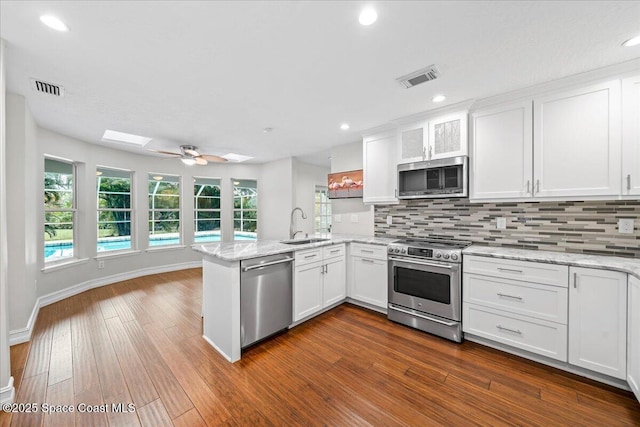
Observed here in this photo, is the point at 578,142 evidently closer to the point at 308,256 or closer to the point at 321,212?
the point at 308,256

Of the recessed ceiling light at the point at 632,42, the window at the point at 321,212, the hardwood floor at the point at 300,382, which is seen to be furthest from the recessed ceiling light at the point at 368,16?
the window at the point at 321,212

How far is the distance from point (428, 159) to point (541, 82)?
1174mm

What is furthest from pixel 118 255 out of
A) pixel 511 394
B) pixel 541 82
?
pixel 541 82

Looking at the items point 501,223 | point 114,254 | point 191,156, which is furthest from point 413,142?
point 114,254

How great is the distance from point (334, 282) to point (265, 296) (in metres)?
1.13

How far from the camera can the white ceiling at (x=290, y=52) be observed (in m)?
1.48

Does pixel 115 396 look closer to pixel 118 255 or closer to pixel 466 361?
pixel 466 361

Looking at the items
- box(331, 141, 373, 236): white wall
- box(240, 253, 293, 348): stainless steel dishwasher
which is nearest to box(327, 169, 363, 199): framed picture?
box(331, 141, 373, 236): white wall

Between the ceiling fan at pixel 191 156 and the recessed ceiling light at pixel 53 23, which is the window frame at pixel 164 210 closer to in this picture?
the ceiling fan at pixel 191 156

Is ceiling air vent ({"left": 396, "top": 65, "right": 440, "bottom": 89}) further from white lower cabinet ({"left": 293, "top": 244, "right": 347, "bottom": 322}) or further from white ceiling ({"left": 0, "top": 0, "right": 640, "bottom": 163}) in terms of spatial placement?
white lower cabinet ({"left": 293, "top": 244, "right": 347, "bottom": 322})

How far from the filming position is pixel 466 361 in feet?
7.31

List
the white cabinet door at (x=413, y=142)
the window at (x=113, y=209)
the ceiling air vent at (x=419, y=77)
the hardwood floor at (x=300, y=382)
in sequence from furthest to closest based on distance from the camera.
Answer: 1. the window at (x=113, y=209)
2. the white cabinet door at (x=413, y=142)
3. the ceiling air vent at (x=419, y=77)
4. the hardwood floor at (x=300, y=382)

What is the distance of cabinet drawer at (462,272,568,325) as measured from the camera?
2.07 meters

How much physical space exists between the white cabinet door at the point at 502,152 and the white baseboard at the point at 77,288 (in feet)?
16.7
